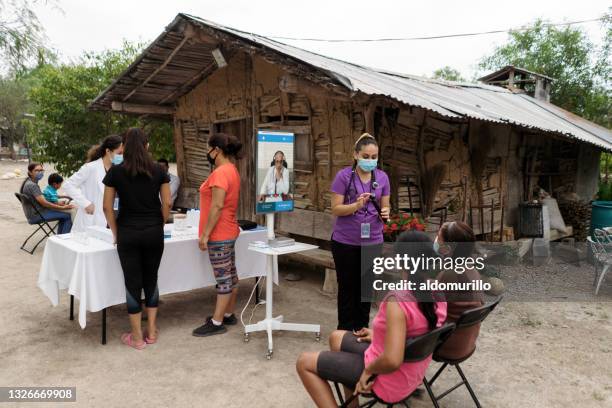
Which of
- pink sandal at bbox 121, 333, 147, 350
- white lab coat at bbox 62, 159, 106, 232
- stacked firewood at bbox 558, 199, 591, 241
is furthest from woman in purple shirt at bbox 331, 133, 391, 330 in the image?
stacked firewood at bbox 558, 199, 591, 241

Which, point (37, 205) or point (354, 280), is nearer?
point (354, 280)

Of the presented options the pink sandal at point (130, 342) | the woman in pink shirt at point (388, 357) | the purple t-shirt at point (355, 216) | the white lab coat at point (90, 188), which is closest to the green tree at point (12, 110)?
the white lab coat at point (90, 188)

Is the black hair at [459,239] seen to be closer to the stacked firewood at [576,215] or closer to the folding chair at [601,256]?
the folding chair at [601,256]

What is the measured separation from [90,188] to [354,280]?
3.02 m

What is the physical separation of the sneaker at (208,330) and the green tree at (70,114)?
24.3ft

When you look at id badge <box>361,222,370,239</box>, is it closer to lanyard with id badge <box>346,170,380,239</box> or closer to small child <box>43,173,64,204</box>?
Answer: lanyard with id badge <box>346,170,380,239</box>

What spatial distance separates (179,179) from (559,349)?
7.15 metres

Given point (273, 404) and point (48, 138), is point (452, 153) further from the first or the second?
point (48, 138)

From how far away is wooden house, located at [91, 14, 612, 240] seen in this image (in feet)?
18.6

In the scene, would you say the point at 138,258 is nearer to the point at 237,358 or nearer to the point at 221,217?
the point at 221,217

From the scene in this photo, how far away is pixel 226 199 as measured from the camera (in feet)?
13.4

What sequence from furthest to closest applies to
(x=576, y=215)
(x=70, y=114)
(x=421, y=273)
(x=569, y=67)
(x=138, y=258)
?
(x=569, y=67) < (x=70, y=114) < (x=576, y=215) < (x=138, y=258) < (x=421, y=273)

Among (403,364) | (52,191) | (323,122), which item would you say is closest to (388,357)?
(403,364)

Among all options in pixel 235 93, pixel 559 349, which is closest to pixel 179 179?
pixel 235 93
